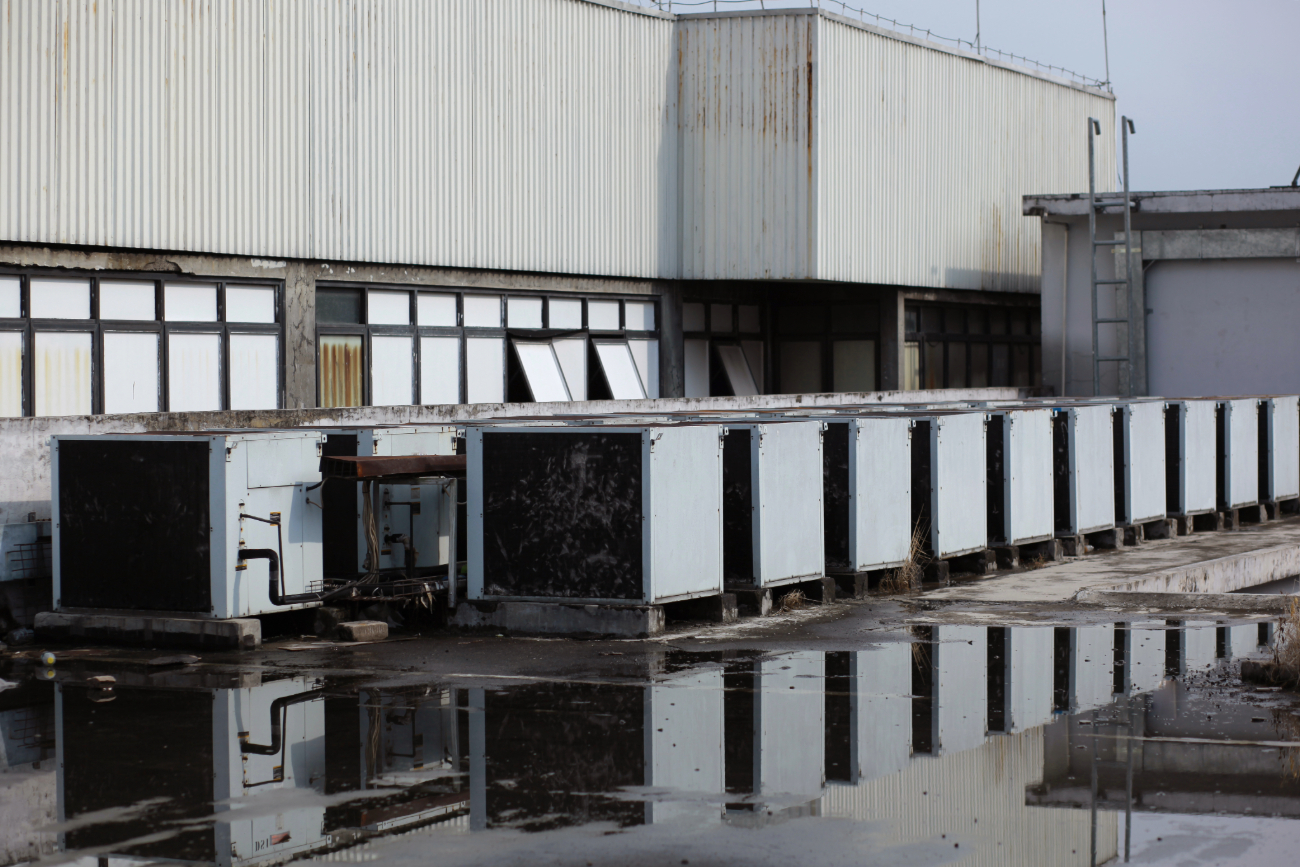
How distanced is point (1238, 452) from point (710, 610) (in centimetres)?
1093

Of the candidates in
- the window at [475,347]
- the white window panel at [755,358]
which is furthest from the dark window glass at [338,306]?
the white window panel at [755,358]

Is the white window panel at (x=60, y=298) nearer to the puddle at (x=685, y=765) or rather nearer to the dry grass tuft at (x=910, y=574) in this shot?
the puddle at (x=685, y=765)

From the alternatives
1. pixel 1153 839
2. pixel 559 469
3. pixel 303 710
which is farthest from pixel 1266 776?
pixel 559 469

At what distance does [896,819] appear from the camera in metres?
6.89

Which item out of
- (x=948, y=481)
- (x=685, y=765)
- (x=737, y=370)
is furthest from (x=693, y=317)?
(x=685, y=765)

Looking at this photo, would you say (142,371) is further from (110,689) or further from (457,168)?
(110,689)

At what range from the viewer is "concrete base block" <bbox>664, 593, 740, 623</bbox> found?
1257cm

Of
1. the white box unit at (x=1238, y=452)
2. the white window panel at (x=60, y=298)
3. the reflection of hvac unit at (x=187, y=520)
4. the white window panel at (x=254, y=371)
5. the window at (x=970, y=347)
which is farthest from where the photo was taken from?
the window at (x=970, y=347)

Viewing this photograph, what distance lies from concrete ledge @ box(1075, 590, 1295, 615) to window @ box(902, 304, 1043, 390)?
2326cm

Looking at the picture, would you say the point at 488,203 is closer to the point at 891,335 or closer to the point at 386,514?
the point at 891,335

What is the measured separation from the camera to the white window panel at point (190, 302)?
23.2m

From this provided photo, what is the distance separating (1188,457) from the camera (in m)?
19.5

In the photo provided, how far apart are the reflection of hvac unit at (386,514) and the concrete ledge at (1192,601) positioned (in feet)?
18.1

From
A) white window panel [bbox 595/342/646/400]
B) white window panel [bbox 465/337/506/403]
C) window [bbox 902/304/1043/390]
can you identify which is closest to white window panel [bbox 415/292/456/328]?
white window panel [bbox 465/337/506/403]
